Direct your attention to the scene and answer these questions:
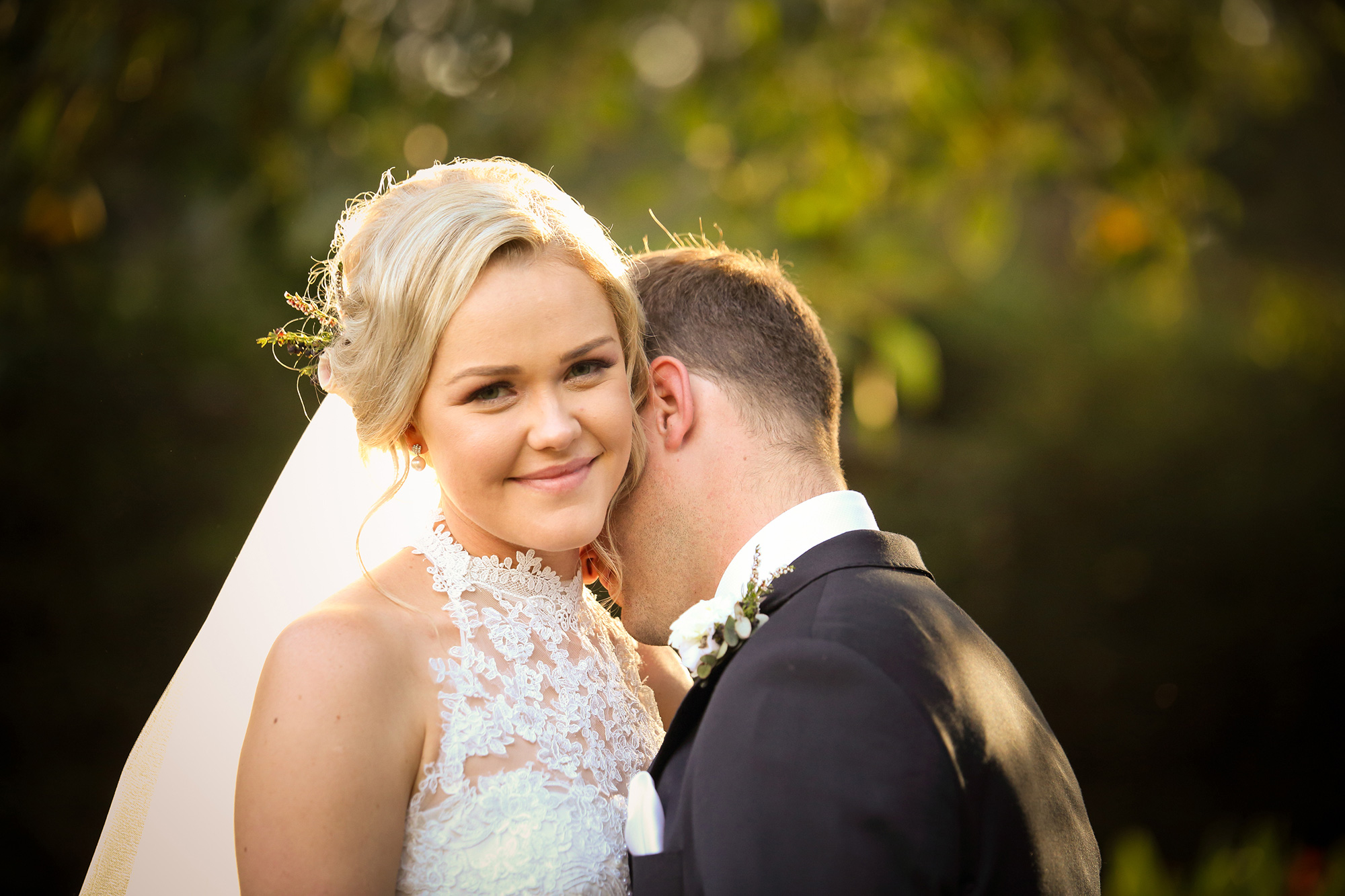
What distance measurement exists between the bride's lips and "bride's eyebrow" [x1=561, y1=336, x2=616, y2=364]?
245 mm

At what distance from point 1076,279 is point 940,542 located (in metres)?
1.87

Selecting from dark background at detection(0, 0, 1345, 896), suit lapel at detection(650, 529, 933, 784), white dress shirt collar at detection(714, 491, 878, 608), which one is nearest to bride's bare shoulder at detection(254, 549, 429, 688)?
suit lapel at detection(650, 529, 933, 784)

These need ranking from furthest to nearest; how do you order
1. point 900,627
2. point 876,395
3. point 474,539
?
point 876,395, point 474,539, point 900,627

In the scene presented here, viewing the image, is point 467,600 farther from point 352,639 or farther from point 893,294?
point 893,294

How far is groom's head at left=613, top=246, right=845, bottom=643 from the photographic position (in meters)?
2.49

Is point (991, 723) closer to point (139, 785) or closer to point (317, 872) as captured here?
point (317, 872)

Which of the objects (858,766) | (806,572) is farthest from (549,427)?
(858,766)

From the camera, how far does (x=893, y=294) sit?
10.7 ft

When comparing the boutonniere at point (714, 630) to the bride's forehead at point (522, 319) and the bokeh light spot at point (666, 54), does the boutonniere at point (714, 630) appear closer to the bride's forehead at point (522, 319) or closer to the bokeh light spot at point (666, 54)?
the bride's forehead at point (522, 319)

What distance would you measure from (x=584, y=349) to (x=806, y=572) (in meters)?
0.74

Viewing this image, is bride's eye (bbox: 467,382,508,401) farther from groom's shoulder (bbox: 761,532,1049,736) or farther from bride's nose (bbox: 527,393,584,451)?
groom's shoulder (bbox: 761,532,1049,736)

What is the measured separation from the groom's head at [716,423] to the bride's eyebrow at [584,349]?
29 centimetres

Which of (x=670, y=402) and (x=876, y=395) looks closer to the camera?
(x=670, y=402)

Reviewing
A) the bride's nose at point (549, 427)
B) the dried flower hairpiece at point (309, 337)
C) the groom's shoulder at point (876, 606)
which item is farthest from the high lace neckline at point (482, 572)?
the groom's shoulder at point (876, 606)
